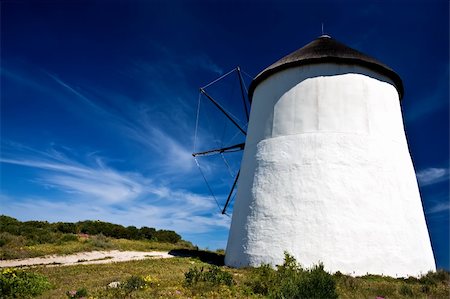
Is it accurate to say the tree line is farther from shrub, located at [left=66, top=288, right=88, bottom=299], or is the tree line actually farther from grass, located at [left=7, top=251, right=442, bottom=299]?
shrub, located at [left=66, top=288, right=88, bottom=299]

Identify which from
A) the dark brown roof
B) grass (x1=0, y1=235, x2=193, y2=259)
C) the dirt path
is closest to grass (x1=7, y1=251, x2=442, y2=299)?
the dirt path

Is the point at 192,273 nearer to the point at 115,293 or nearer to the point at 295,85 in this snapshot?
the point at 115,293

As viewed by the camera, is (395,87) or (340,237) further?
(395,87)

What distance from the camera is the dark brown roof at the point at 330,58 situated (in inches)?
512

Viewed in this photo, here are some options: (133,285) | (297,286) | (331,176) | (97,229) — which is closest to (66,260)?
(133,285)

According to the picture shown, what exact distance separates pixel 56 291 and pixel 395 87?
551 inches

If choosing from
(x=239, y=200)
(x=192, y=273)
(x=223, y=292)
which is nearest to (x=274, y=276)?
(x=223, y=292)

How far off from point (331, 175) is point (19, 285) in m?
9.33

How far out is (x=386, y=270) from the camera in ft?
34.7

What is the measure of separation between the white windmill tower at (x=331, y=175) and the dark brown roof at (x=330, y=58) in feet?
0.14

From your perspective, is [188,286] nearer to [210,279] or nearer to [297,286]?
[210,279]

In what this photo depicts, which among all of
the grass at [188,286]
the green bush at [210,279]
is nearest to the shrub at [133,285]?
the grass at [188,286]

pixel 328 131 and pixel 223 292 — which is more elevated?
pixel 328 131

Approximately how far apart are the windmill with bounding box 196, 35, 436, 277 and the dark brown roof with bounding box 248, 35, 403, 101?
0.13ft
